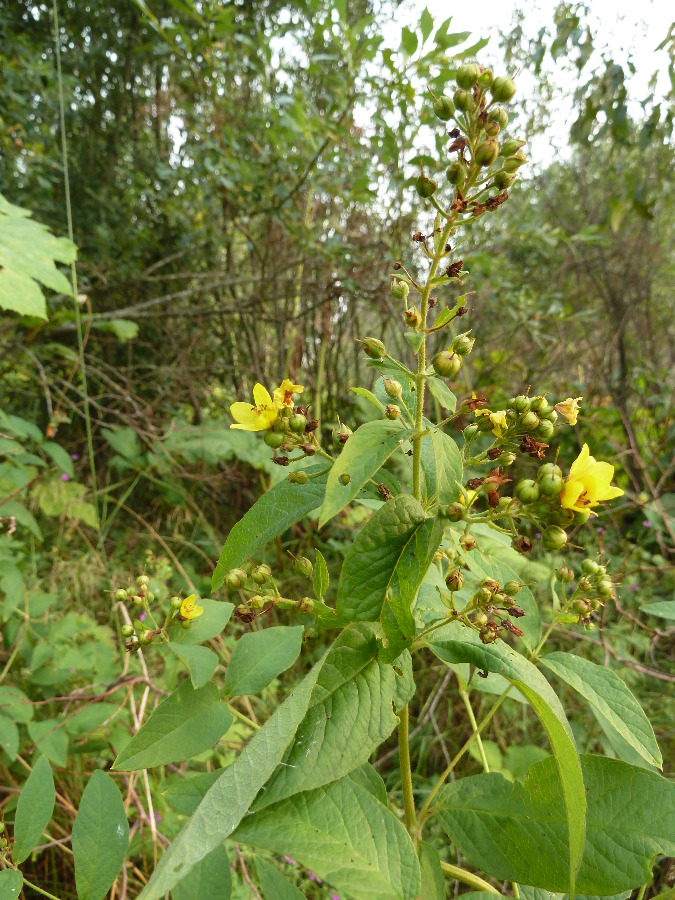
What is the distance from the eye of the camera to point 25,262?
69.3 inches

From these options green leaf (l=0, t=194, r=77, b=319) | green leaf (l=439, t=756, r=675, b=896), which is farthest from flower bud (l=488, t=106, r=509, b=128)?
green leaf (l=0, t=194, r=77, b=319)

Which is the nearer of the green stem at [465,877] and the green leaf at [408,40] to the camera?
the green stem at [465,877]

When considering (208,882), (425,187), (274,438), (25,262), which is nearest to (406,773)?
(208,882)

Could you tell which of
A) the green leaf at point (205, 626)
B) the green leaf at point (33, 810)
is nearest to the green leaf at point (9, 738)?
the green leaf at point (33, 810)

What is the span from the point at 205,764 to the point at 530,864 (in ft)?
4.91

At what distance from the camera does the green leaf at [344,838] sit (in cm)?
52

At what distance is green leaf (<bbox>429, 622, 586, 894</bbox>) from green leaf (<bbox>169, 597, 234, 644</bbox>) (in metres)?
0.34

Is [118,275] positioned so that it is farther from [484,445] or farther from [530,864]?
[530,864]

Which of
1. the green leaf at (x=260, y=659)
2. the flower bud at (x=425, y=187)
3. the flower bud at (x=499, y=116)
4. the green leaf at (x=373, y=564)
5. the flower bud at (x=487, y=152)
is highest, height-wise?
the flower bud at (x=499, y=116)

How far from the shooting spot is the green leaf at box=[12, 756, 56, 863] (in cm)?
70

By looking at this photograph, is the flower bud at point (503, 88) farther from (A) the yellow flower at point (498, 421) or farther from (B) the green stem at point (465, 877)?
(B) the green stem at point (465, 877)

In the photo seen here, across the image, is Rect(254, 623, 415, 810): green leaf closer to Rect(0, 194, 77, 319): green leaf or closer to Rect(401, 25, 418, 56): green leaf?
Rect(0, 194, 77, 319): green leaf

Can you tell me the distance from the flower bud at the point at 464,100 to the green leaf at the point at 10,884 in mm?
1058

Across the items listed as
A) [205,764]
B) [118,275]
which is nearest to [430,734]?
[205,764]
